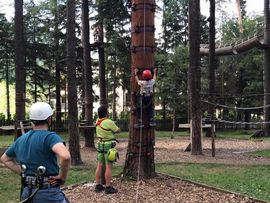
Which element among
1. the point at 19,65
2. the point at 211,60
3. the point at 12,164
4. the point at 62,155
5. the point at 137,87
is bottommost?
the point at 12,164

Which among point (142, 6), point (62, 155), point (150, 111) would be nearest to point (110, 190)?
point (150, 111)

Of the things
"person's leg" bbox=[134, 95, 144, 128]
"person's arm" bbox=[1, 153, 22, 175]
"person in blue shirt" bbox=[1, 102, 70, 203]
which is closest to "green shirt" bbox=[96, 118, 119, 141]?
"person's leg" bbox=[134, 95, 144, 128]

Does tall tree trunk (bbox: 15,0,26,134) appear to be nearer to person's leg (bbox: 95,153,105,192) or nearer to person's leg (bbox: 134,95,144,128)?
person's leg (bbox: 95,153,105,192)

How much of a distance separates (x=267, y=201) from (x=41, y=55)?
28545 mm

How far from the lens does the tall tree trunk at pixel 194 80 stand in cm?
1381

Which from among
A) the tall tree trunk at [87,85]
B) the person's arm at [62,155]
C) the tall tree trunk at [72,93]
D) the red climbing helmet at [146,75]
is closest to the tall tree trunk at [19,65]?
the tall tree trunk at [87,85]

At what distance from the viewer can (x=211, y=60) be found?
902 inches

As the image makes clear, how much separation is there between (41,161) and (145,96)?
435 cm

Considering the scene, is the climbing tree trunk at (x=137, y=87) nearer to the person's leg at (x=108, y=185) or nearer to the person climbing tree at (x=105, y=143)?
the person climbing tree at (x=105, y=143)

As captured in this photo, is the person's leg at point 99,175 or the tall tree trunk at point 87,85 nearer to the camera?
the person's leg at point 99,175

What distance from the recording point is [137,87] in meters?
8.53

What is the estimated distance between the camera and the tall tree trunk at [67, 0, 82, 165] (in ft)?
38.7

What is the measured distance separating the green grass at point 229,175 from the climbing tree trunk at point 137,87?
55.1 inches

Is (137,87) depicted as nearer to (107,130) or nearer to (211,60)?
(107,130)
